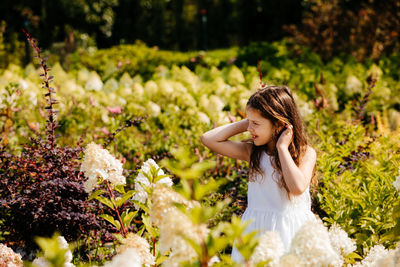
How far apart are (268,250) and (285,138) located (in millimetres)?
1174

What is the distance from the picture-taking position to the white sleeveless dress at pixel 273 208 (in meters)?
2.38

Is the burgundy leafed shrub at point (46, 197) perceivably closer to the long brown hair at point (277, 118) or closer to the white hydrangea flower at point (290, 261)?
the long brown hair at point (277, 118)

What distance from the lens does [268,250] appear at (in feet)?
4.08

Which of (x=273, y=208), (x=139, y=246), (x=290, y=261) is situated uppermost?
(x=290, y=261)

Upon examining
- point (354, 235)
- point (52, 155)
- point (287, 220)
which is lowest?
point (354, 235)

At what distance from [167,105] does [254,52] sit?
3.40 m

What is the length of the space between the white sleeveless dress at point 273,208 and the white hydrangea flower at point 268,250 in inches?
44.1

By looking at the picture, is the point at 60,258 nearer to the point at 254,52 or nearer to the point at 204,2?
the point at 254,52

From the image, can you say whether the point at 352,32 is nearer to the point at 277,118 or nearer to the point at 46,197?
the point at 277,118

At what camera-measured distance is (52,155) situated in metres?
2.80

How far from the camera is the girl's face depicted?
2391 mm

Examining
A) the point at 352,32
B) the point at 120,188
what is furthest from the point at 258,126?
the point at 352,32

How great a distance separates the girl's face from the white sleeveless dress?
185 mm

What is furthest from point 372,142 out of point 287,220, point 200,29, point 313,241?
point 200,29
